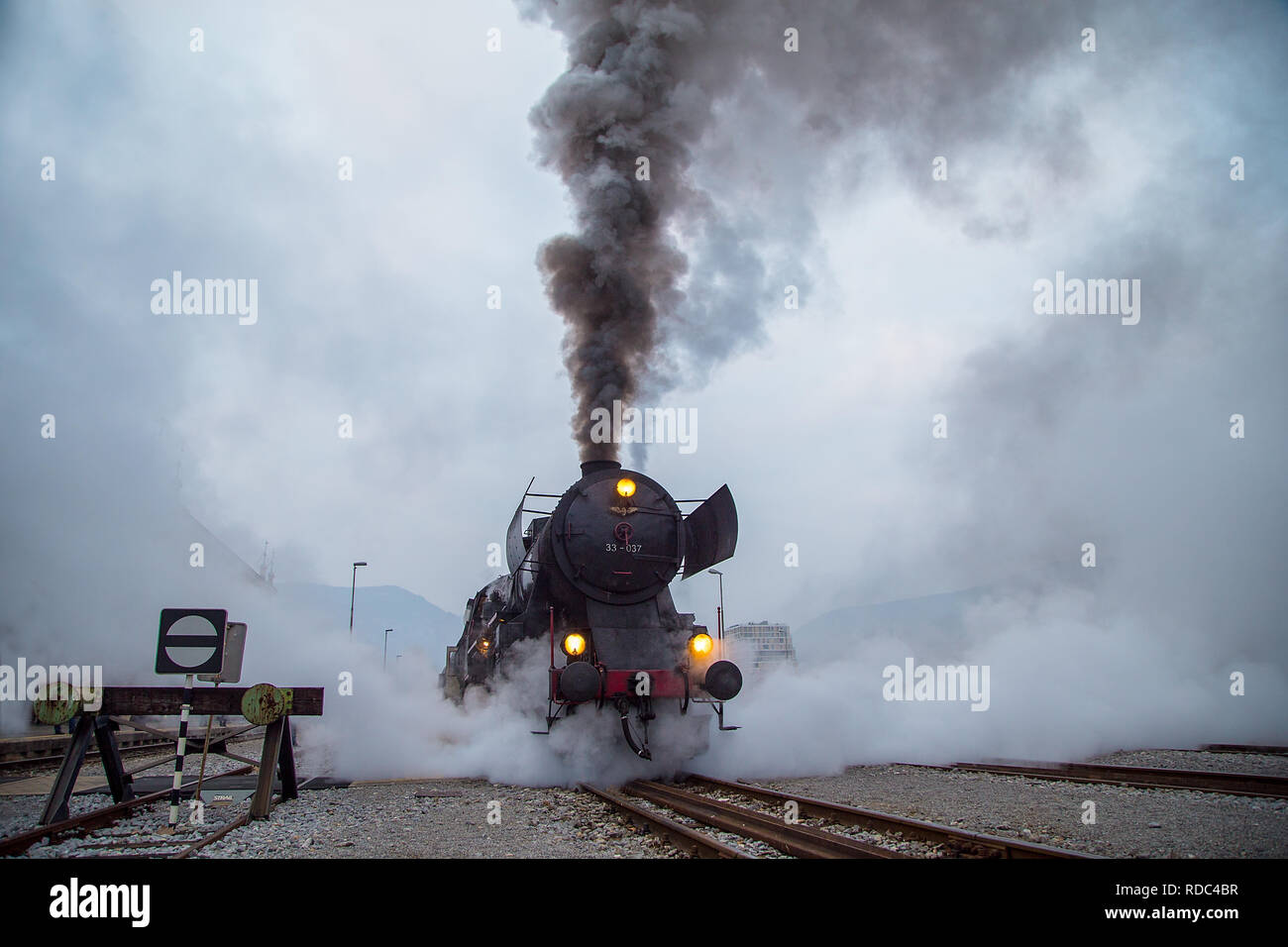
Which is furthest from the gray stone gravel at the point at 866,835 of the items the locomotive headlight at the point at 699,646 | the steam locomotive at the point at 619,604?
the locomotive headlight at the point at 699,646

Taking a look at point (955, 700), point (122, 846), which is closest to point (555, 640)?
point (122, 846)

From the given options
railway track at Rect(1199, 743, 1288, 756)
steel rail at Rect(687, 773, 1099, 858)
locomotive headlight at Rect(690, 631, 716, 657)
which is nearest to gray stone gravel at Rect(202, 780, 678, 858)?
steel rail at Rect(687, 773, 1099, 858)

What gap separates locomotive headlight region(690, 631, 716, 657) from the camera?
7.87m

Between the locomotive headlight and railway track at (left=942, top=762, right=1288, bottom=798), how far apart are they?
3.14m

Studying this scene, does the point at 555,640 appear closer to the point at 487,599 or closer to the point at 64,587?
the point at 487,599

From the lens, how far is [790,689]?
9.35m

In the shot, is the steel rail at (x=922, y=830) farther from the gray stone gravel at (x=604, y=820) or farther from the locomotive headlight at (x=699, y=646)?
the locomotive headlight at (x=699, y=646)

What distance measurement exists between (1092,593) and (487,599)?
34.3ft

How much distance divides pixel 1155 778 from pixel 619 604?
5.32 metres

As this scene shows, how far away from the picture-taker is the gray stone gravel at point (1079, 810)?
171 inches

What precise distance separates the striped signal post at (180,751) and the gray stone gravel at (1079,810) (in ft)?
16.2
